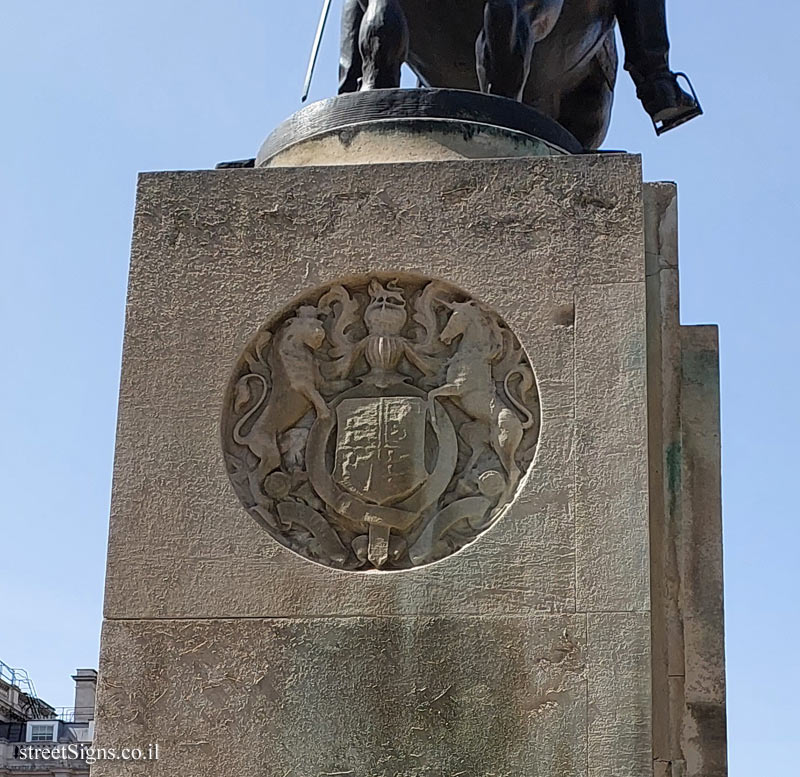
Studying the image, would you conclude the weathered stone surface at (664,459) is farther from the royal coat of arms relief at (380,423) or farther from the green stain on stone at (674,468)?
the royal coat of arms relief at (380,423)

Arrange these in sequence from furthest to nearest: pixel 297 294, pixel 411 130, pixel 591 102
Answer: pixel 591 102 → pixel 411 130 → pixel 297 294

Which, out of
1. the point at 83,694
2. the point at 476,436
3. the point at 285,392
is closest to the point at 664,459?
the point at 476,436

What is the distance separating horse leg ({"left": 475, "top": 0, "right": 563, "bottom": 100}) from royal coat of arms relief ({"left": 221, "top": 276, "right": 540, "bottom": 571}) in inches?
51.5

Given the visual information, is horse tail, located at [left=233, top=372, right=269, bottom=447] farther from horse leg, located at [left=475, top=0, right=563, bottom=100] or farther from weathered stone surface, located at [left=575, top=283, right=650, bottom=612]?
horse leg, located at [left=475, top=0, right=563, bottom=100]

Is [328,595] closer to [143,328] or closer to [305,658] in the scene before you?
[305,658]

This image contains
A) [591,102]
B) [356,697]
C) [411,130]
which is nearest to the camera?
[356,697]

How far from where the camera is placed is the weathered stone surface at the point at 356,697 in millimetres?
6625

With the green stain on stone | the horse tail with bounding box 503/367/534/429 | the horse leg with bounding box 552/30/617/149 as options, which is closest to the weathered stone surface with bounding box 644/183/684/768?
the green stain on stone

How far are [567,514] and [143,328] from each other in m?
1.99

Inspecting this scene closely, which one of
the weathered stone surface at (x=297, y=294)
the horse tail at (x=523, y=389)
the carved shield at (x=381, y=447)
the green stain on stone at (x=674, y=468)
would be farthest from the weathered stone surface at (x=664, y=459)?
the carved shield at (x=381, y=447)

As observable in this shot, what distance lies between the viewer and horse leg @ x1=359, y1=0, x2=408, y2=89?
8.08m

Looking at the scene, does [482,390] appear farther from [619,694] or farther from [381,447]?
[619,694]

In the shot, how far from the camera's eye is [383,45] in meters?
8.10

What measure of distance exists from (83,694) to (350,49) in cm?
3591
